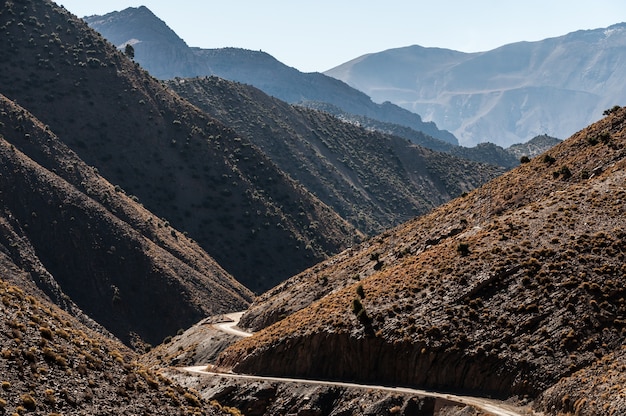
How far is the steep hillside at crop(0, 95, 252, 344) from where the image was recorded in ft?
311

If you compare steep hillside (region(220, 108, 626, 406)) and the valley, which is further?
steep hillside (region(220, 108, 626, 406))

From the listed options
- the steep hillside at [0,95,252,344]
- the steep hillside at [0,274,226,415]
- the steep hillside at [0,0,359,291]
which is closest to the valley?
the steep hillside at [0,274,226,415]

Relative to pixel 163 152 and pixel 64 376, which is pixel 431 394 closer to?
pixel 64 376

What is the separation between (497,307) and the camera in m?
48.5

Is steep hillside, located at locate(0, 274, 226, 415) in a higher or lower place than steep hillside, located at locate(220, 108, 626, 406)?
lower

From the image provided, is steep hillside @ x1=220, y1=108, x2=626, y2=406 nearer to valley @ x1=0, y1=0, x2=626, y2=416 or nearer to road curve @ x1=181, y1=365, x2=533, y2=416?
valley @ x1=0, y1=0, x2=626, y2=416

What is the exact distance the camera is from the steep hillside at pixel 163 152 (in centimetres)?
13038

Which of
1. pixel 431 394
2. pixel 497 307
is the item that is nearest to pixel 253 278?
pixel 497 307

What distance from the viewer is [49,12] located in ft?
522

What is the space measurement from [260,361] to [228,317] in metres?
29.9

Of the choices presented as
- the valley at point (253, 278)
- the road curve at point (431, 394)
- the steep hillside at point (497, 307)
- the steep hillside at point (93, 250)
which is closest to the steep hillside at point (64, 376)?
the valley at point (253, 278)

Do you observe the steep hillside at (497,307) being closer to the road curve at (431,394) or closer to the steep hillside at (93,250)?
the road curve at (431,394)

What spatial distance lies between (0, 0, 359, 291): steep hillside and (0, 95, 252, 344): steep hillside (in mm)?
14654

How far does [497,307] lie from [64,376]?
2887 centimetres
